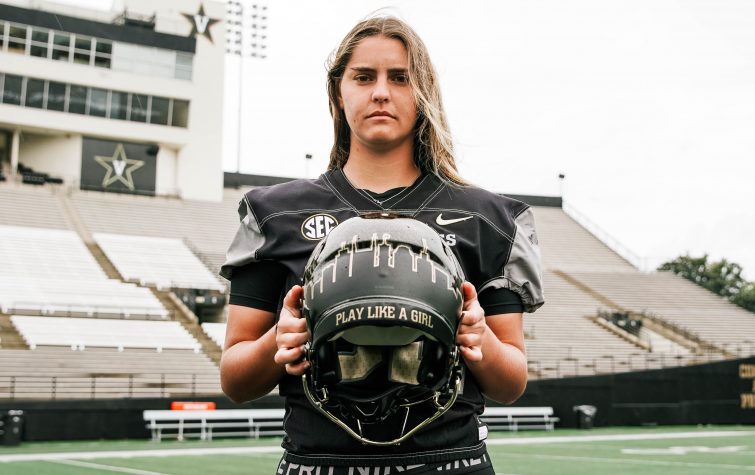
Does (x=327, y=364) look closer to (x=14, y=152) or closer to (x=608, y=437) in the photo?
(x=608, y=437)

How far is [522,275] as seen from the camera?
203 cm

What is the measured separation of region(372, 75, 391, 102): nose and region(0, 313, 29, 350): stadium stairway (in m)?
21.1

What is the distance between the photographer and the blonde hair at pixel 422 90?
2.05m

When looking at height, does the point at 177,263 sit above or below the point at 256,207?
above

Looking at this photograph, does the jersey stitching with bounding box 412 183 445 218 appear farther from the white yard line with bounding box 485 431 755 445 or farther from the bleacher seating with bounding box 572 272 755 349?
the bleacher seating with bounding box 572 272 755 349

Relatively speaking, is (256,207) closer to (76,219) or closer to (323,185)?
(323,185)

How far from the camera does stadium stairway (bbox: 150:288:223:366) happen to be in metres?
23.6

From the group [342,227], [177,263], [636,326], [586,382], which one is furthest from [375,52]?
[636,326]

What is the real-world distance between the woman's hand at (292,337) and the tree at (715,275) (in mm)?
68211

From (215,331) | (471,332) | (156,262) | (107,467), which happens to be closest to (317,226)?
(471,332)

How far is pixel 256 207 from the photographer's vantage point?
208cm

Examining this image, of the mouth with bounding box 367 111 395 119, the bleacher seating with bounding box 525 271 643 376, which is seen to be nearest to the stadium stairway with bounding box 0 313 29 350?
the bleacher seating with bounding box 525 271 643 376

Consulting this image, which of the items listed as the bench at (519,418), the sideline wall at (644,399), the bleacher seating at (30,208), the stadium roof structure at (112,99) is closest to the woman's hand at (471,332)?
the sideline wall at (644,399)

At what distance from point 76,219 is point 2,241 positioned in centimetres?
455
